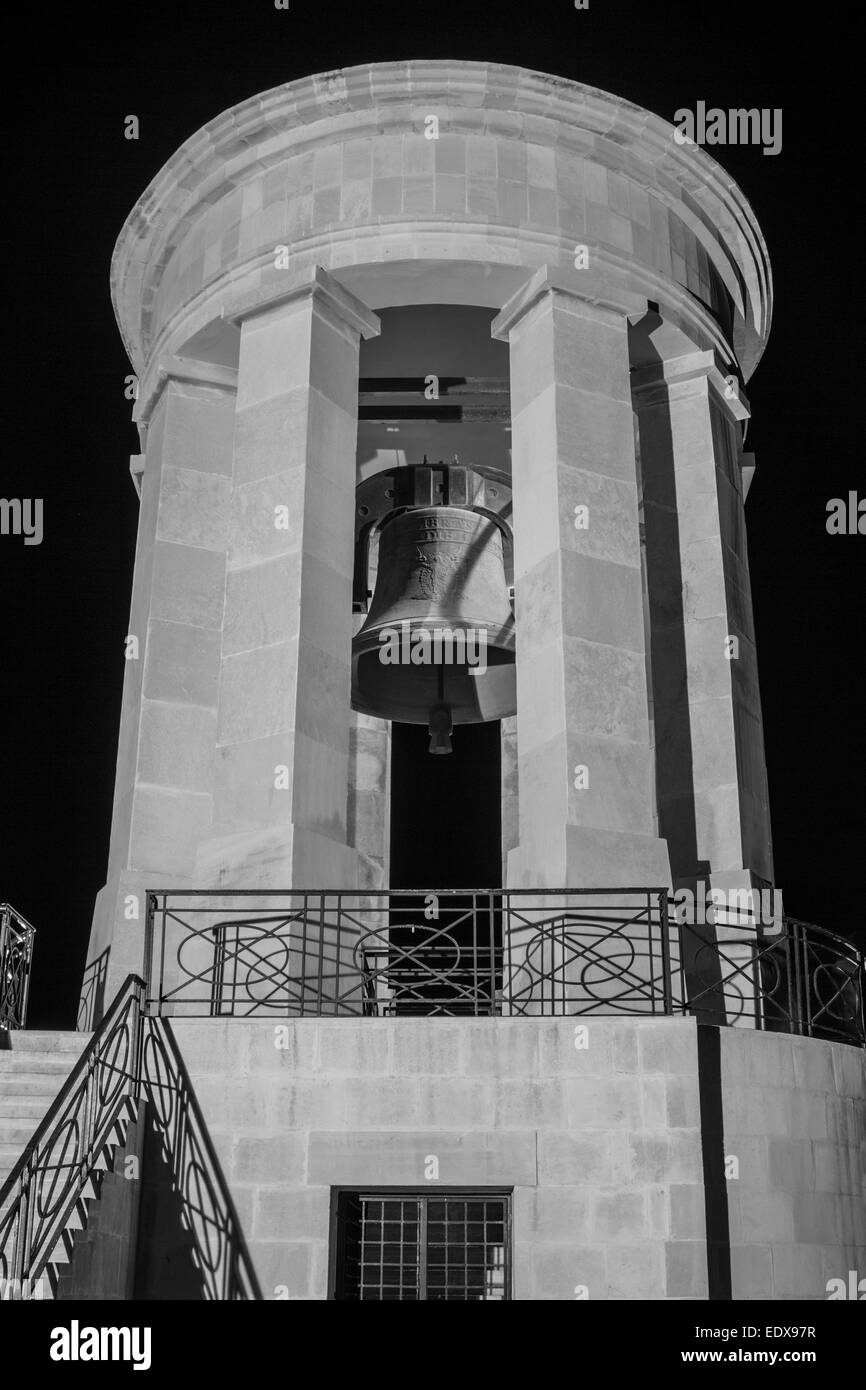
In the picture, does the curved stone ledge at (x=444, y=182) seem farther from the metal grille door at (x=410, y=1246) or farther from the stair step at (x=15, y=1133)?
the metal grille door at (x=410, y=1246)

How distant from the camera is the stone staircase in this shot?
14.3 m

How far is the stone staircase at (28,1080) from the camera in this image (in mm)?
14258

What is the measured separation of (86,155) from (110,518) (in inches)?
282

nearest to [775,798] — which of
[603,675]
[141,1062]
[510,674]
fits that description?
[510,674]

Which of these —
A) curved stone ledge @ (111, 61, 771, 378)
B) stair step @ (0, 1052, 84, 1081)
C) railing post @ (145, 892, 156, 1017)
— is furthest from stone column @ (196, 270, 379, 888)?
stair step @ (0, 1052, 84, 1081)

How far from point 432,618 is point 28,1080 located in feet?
28.7

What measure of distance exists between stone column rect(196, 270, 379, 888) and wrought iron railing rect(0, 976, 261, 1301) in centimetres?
293

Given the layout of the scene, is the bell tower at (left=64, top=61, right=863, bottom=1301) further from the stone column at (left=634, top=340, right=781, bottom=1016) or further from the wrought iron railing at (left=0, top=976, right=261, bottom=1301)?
the wrought iron railing at (left=0, top=976, right=261, bottom=1301)

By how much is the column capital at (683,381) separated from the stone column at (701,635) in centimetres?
2
